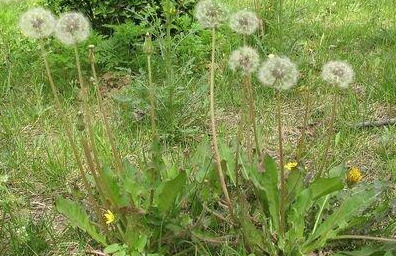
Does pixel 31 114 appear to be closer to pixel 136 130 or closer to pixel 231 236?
pixel 136 130

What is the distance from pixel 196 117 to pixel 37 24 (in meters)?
1.64

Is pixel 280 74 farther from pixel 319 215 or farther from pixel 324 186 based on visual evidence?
pixel 319 215

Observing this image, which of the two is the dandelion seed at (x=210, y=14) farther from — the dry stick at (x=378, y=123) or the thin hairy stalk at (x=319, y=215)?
the dry stick at (x=378, y=123)

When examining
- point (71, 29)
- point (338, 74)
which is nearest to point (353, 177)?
point (338, 74)

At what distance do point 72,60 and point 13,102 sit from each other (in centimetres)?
54

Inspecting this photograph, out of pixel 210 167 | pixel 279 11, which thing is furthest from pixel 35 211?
pixel 279 11

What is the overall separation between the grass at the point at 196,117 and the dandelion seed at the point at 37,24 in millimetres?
681

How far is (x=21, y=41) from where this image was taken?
4.72 meters

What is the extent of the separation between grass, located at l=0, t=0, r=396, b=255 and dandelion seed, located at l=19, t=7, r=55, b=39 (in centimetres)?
68

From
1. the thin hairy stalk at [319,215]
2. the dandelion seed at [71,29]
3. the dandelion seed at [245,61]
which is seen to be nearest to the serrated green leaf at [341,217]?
the thin hairy stalk at [319,215]

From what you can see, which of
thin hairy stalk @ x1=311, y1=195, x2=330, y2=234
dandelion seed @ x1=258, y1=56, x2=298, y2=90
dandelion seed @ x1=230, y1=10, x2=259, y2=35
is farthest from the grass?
→ dandelion seed @ x1=230, y1=10, x2=259, y2=35

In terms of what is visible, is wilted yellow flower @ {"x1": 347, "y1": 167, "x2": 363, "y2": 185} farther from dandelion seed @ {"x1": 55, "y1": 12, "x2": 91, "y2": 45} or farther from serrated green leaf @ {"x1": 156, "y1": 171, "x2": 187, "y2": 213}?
dandelion seed @ {"x1": 55, "y1": 12, "x2": 91, "y2": 45}

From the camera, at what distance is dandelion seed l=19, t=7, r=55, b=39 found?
192 cm

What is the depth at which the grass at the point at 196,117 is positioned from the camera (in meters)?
2.77
